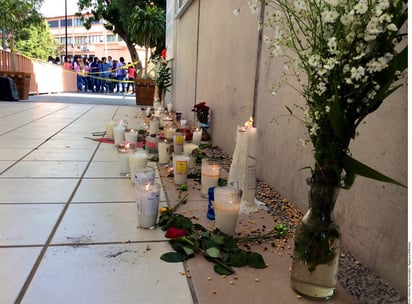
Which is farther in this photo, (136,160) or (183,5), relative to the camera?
(183,5)

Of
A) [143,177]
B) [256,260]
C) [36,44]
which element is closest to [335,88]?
[256,260]

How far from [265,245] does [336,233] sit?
501 mm

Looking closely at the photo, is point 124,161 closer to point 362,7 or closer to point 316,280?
point 316,280

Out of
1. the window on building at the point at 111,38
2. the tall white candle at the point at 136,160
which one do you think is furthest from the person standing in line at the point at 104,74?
the window on building at the point at 111,38

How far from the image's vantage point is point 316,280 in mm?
1175

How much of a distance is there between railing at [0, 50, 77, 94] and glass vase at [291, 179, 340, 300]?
432 inches

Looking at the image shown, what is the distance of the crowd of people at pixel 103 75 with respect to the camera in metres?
15.8

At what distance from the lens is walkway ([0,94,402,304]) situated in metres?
1.19

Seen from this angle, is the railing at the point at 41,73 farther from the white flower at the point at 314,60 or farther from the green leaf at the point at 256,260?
the white flower at the point at 314,60

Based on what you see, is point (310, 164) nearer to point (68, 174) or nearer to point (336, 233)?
point (336, 233)

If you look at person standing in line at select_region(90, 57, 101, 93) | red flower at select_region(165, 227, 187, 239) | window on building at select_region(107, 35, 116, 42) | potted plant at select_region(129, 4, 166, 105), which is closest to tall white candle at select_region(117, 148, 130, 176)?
red flower at select_region(165, 227, 187, 239)

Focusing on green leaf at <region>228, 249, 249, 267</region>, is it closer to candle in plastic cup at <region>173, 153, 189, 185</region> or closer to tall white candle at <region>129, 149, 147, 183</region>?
candle in plastic cup at <region>173, 153, 189, 185</region>

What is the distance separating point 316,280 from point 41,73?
13.9 meters

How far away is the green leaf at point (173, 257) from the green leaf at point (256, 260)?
24 cm
